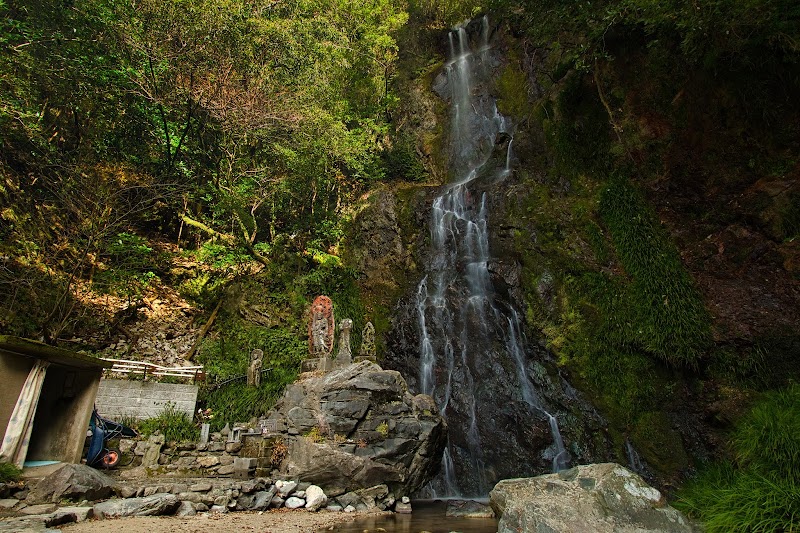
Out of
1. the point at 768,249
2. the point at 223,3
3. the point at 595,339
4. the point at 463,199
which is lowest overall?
the point at 595,339

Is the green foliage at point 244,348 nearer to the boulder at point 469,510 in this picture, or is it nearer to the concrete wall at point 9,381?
the concrete wall at point 9,381

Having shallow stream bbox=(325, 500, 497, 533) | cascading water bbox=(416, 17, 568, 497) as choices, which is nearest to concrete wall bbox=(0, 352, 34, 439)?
shallow stream bbox=(325, 500, 497, 533)

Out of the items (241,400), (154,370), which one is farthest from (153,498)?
(154,370)

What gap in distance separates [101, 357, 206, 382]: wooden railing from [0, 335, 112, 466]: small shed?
11.2ft

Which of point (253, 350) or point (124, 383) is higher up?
point (253, 350)

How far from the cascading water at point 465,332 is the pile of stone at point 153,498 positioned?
8.98 feet

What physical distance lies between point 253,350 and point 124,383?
3722mm

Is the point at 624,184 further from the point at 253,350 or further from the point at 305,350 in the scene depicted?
the point at 253,350

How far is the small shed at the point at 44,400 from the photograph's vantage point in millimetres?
7453

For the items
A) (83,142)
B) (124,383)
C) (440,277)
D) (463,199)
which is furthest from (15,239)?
(463,199)

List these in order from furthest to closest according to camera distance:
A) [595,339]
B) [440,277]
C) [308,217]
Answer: [308,217] < [440,277] < [595,339]

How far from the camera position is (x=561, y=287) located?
42.0ft

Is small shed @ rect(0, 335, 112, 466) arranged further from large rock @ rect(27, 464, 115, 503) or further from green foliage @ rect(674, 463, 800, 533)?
green foliage @ rect(674, 463, 800, 533)

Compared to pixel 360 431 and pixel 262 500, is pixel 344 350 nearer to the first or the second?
pixel 360 431
